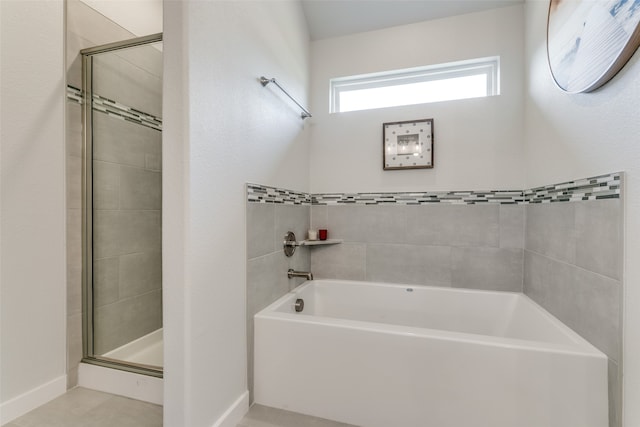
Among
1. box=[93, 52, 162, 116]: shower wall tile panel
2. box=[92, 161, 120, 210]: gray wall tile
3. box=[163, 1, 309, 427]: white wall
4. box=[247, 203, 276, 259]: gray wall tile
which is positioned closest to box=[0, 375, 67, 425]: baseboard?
box=[163, 1, 309, 427]: white wall

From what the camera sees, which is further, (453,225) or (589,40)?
(453,225)

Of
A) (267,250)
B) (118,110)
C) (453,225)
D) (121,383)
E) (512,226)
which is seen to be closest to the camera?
(121,383)

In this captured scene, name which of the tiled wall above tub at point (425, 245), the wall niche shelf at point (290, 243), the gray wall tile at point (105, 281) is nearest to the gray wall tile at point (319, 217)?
the tiled wall above tub at point (425, 245)

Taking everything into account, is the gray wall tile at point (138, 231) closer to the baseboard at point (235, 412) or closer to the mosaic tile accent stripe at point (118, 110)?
the mosaic tile accent stripe at point (118, 110)

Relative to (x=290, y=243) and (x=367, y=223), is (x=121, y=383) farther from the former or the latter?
(x=367, y=223)

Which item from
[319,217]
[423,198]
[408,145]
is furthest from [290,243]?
[408,145]

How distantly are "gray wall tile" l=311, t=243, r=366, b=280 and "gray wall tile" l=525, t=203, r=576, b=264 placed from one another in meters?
1.15

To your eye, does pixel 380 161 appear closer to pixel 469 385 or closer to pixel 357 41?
pixel 357 41

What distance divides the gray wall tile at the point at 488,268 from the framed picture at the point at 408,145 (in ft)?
2.43

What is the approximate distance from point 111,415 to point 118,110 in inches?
67.1

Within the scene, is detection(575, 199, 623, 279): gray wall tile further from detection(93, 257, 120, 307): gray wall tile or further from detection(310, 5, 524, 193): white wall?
detection(93, 257, 120, 307): gray wall tile

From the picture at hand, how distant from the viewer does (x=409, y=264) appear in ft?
7.13

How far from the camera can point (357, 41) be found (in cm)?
231

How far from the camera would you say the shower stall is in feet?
5.24
